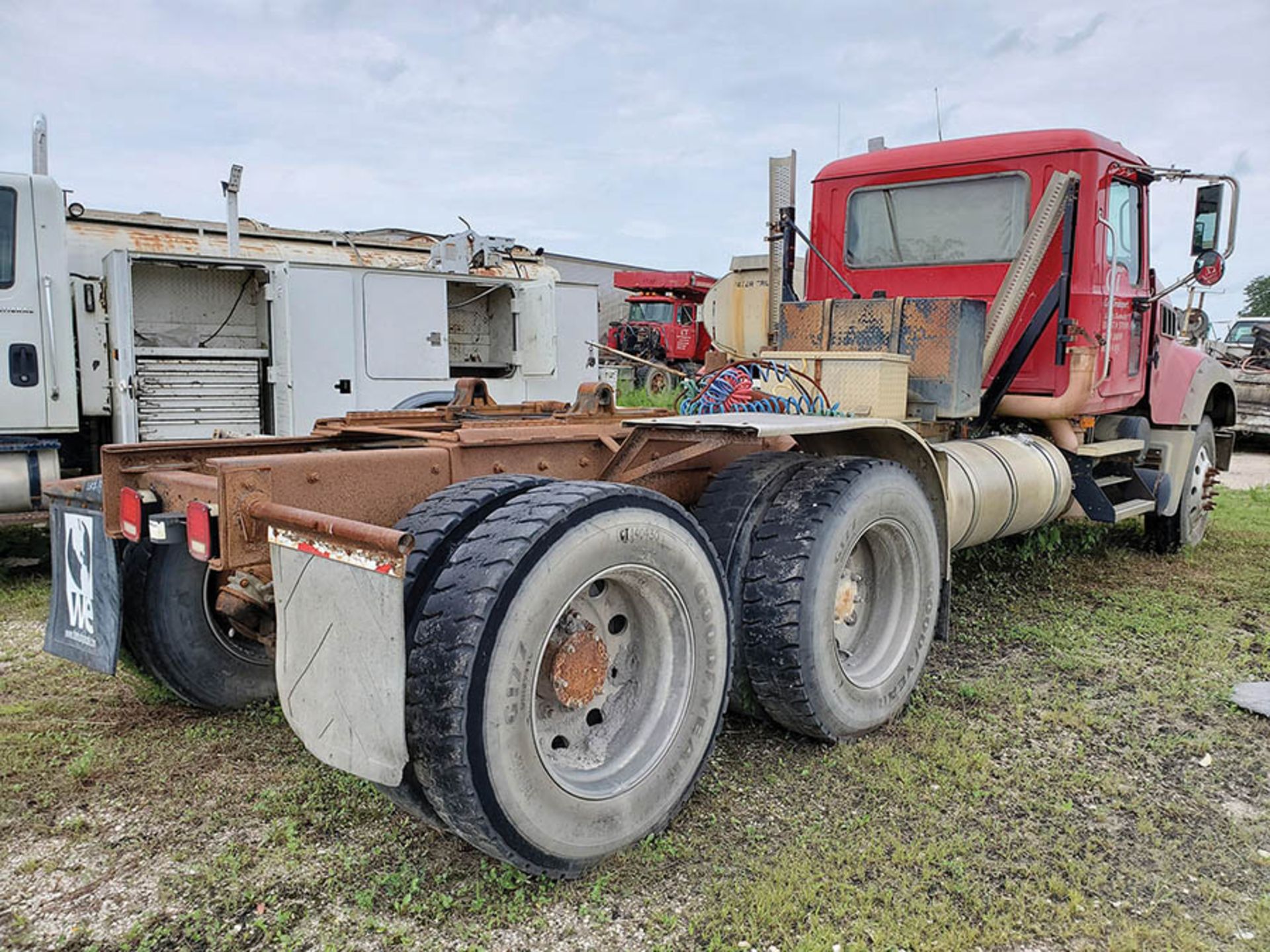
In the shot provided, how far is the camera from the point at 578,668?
2.68m

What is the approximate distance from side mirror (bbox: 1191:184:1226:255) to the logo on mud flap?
5693 mm

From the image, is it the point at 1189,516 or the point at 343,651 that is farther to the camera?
the point at 1189,516

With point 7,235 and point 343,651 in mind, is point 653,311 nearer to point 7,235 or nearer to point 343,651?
point 7,235

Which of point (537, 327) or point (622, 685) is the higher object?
point (537, 327)

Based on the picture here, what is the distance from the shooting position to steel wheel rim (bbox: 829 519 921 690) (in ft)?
12.3

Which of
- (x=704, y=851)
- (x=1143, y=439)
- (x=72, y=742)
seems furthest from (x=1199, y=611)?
(x=72, y=742)

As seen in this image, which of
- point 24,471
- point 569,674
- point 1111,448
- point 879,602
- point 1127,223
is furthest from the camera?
point 1111,448

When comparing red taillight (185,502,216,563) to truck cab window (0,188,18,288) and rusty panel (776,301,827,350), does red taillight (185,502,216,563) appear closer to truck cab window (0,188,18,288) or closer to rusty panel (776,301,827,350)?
rusty panel (776,301,827,350)

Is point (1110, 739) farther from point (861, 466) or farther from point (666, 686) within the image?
point (666, 686)

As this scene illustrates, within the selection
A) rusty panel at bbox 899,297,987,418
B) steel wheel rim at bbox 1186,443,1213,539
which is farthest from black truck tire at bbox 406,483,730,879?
steel wheel rim at bbox 1186,443,1213,539

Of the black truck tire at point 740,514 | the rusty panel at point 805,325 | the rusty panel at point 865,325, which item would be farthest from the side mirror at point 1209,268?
the black truck tire at point 740,514

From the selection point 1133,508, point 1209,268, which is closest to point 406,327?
point 1133,508

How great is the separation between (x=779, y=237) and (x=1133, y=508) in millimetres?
2739

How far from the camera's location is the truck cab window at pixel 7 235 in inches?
229
